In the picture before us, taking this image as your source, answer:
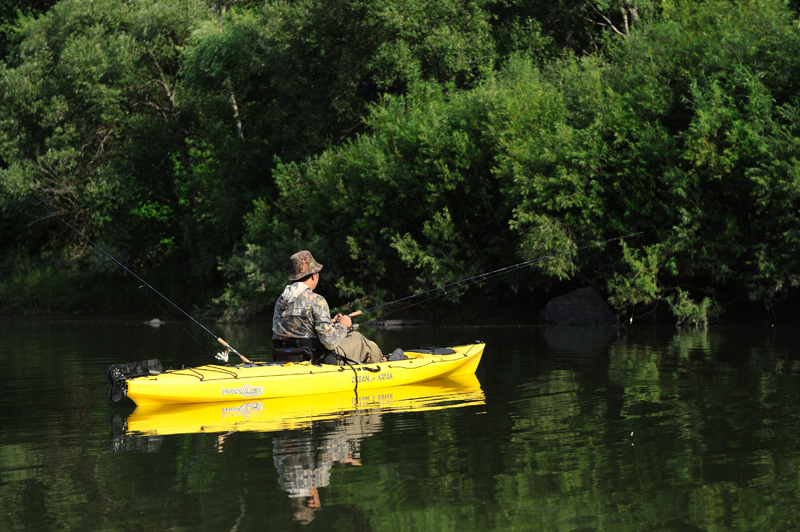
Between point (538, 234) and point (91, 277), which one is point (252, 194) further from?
point (538, 234)

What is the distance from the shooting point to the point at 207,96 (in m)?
29.8

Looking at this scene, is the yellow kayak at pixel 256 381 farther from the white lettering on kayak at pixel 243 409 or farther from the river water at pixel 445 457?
the river water at pixel 445 457

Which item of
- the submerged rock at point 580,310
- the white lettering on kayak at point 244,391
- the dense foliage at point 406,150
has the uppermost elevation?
the dense foliage at point 406,150

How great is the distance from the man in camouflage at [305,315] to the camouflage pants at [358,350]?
0.09m

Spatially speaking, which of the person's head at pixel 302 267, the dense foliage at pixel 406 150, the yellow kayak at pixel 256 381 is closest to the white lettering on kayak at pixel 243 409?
the yellow kayak at pixel 256 381

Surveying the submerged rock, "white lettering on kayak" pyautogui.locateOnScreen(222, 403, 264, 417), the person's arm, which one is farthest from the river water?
the submerged rock

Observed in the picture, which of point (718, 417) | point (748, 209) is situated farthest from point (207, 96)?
point (718, 417)

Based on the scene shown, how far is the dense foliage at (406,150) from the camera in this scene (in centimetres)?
1983

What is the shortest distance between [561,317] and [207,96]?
13.9 meters

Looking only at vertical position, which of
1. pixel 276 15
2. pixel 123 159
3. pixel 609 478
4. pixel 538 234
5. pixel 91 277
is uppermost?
pixel 276 15

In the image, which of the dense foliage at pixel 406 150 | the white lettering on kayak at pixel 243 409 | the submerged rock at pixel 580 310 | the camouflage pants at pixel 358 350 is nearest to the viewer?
the white lettering on kayak at pixel 243 409

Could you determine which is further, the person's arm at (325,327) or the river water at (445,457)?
the person's arm at (325,327)

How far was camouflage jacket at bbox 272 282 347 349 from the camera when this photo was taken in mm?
10523

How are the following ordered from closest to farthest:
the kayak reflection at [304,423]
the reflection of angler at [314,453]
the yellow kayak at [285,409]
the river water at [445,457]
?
the river water at [445,457]
the reflection of angler at [314,453]
the kayak reflection at [304,423]
the yellow kayak at [285,409]
